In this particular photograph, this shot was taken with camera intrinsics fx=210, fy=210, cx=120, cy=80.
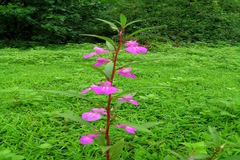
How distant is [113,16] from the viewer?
988 centimetres

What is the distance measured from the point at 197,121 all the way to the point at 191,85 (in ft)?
3.68

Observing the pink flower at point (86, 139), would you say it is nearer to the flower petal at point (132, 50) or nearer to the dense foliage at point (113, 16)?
the flower petal at point (132, 50)

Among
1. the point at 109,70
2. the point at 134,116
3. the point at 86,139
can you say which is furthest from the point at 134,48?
the point at 134,116

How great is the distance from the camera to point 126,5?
33.6 ft

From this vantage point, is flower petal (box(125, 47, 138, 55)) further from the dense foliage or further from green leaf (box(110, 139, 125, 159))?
the dense foliage

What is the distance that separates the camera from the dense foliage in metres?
7.74

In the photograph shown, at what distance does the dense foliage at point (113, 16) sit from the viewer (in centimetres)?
774

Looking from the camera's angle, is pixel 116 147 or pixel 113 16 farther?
pixel 113 16

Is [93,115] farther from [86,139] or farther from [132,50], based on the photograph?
[132,50]

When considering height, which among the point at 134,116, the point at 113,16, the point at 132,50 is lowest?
the point at 134,116

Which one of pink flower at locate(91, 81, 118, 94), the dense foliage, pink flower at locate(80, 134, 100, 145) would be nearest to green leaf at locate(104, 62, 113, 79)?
pink flower at locate(91, 81, 118, 94)

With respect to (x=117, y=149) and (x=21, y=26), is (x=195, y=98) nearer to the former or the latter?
(x=117, y=149)

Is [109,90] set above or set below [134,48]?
below

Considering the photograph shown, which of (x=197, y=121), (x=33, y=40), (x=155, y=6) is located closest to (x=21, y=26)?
(x=33, y=40)
